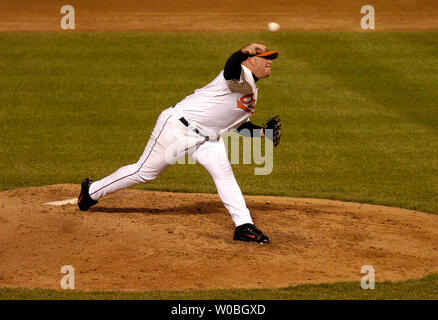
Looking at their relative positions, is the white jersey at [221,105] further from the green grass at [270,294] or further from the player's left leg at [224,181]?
the green grass at [270,294]

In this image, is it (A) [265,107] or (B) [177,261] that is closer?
(B) [177,261]

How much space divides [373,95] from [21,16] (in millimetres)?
8236

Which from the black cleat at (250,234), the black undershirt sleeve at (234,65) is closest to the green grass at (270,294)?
the black cleat at (250,234)

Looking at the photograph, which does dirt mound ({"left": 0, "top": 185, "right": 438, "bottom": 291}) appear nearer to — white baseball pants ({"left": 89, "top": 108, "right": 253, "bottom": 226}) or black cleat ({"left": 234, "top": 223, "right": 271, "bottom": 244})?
black cleat ({"left": 234, "top": 223, "right": 271, "bottom": 244})

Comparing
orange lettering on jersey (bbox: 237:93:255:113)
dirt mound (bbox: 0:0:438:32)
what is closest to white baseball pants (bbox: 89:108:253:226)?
orange lettering on jersey (bbox: 237:93:255:113)

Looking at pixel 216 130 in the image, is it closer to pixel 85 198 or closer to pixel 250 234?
pixel 250 234

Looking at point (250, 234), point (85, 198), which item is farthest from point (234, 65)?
point (85, 198)

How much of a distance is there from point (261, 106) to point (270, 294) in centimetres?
693

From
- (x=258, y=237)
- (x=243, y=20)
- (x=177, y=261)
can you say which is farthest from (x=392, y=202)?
(x=243, y=20)

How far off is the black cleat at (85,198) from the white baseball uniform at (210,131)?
2.48 feet

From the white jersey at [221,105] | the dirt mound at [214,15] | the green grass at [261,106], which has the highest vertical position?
the white jersey at [221,105]

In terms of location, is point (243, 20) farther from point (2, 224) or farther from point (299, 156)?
point (2, 224)

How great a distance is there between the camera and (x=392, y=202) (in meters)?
8.27

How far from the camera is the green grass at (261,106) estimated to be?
922 centimetres
